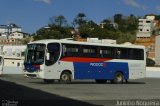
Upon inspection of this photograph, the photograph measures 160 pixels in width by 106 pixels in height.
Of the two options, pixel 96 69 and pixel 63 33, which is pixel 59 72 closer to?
pixel 96 69

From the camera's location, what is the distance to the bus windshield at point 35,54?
104 ft

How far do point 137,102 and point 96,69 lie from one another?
16.6 m

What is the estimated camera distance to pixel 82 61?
3359 centimetres

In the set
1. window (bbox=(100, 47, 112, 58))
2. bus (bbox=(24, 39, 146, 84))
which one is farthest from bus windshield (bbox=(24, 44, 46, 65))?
window (bbox=(100, 47, 112, 58))

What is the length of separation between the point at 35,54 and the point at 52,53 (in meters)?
1.20

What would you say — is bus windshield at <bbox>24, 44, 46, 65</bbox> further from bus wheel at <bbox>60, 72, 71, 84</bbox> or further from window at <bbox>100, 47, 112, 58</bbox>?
window at <bbox>100, 47, 112, 58</bbox>

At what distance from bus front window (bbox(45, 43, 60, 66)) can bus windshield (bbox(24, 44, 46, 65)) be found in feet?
1.25

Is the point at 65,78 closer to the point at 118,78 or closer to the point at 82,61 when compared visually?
the point at 82,61

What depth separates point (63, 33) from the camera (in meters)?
134

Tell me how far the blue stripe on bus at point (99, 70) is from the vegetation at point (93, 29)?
8432cm

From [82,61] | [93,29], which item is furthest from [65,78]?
[93,29]

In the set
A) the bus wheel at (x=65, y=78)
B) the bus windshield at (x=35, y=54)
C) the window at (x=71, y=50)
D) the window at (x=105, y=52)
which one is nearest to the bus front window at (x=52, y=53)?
the bus windshield at (x=35, y=54)

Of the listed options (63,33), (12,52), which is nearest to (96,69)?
(12,52)

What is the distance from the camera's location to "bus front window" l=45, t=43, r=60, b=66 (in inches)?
1241
